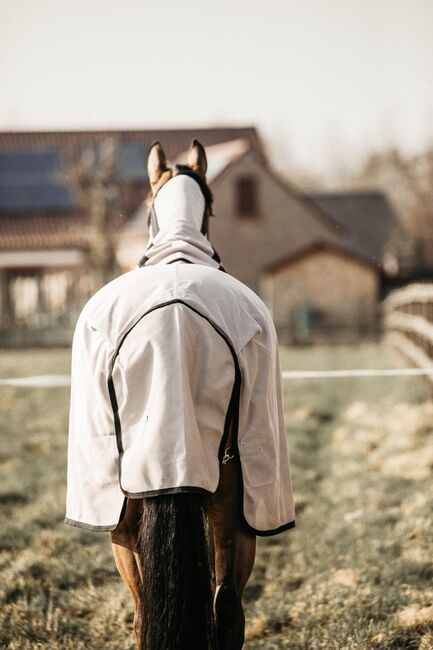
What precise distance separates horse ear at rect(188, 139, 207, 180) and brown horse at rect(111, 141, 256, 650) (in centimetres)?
131

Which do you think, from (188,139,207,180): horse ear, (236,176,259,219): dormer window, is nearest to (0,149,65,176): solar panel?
(236,176,259,219): dormer window

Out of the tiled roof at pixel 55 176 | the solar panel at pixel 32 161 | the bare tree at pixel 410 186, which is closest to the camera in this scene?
the tiled roof at pixel 55 176

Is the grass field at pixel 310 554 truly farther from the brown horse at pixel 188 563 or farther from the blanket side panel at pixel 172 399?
the blanket side panel at pixel 172 399

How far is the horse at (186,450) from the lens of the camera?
8.33ft

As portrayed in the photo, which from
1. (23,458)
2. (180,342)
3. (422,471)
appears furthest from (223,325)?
(23,458)

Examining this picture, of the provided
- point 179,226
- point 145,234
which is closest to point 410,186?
point 145,234

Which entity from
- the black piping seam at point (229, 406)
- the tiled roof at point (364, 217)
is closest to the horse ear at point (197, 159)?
the black piping seam at point (229, 406)

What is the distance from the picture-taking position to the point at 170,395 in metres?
2.58

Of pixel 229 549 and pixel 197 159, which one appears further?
pixel 197 159

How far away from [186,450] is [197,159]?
1504 millimetres

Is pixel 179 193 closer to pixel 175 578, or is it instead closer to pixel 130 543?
pixel 130 543

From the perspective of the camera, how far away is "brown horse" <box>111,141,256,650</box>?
8.23ft

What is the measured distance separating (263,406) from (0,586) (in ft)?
7.35

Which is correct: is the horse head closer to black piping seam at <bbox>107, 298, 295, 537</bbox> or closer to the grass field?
black piping seam at <bbox>107, 298, 295, 537</bbox>
